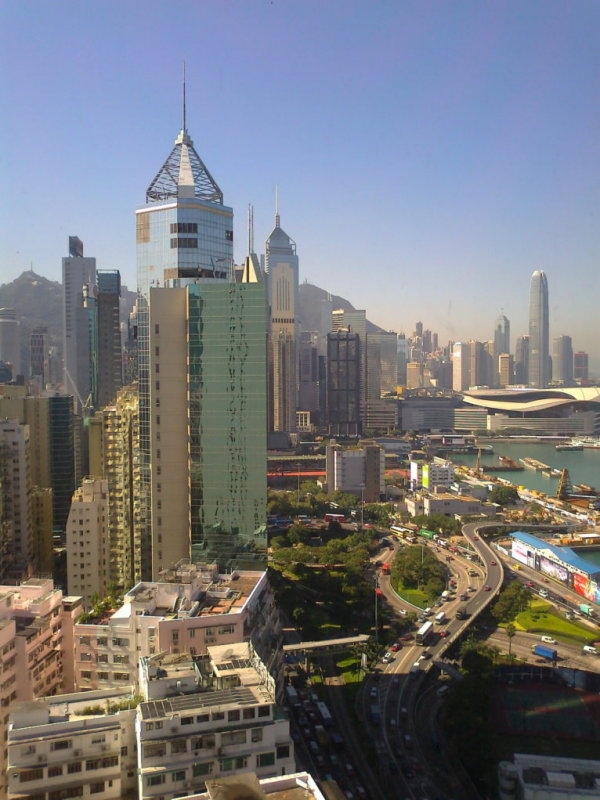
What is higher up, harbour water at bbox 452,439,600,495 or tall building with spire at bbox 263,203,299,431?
tall building with spire at bbox 263,203,299,431

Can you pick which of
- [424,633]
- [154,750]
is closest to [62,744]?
[154,750]

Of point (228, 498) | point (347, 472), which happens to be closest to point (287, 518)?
point (347, 472)

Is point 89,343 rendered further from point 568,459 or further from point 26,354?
point 568,459

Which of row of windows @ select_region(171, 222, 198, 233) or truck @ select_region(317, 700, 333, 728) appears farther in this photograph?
row of windows @ select_region(171, 222, 198, 233)

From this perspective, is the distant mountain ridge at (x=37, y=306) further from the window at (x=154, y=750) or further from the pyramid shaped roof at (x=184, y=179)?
the window at (x=154, y=750)

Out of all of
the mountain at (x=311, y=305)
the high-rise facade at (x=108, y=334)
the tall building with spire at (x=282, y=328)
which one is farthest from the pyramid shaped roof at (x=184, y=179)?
the mountain at (x=311, y=305)

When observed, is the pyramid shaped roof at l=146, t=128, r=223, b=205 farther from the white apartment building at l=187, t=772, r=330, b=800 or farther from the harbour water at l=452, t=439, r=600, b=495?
the harbour water at l=452, t=439, r=600, b=495

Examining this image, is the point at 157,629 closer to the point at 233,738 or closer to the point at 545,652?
the point at 233,738

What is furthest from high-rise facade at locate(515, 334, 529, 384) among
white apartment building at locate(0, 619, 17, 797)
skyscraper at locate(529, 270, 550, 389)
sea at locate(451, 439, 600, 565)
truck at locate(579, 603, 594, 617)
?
white apartment building at locate(0, 619, 17, 797)
